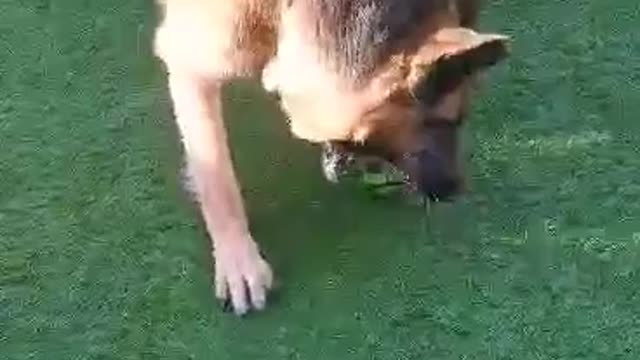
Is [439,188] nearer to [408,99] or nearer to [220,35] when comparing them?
[408,99]

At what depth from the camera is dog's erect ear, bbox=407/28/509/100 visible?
1771 millimetres

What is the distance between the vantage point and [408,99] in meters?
1.87

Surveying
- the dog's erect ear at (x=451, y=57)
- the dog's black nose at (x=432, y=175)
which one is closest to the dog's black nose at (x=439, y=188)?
the dog's black nose at (x=432, y=175)

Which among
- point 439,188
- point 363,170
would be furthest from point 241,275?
point 439,188

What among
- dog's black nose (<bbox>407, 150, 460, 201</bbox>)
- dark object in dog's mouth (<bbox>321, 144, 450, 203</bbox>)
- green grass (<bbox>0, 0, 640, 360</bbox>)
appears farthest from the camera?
green grass (<bbox>0, 0, 640, 360</bbox>)

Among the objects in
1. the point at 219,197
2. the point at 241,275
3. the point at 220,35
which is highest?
the point at 220,35

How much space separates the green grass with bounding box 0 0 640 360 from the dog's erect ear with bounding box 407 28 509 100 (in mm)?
560

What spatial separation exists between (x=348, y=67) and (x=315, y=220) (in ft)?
1.92

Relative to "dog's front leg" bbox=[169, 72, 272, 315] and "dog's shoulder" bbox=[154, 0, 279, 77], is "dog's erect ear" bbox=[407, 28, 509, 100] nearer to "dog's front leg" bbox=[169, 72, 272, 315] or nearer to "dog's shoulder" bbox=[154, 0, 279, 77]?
"dog's shoulder" bbox=[154, 0, 279, 77]

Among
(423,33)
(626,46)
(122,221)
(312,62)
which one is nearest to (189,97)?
(122,221)

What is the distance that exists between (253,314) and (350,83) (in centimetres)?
55

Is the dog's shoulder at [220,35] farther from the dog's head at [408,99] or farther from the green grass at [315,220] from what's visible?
the green grass at [315,220]

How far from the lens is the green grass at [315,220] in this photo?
2268 millimetres

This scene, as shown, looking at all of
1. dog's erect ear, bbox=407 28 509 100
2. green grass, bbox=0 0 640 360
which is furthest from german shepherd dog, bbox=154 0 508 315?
green grass, bbox=0 0 640 360
